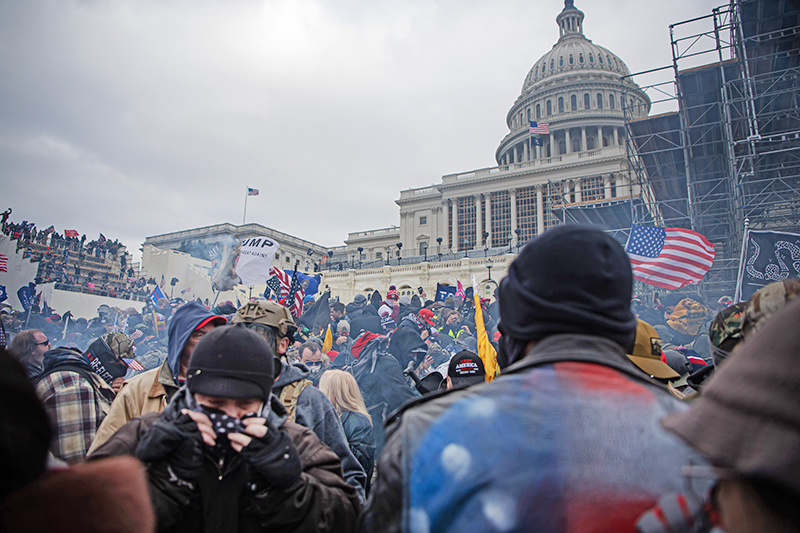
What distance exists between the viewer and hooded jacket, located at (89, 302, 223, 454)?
271 cm

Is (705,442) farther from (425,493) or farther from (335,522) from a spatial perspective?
(335,522)

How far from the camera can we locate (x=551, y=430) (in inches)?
44.5

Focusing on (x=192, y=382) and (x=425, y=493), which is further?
(x=192, y=382)

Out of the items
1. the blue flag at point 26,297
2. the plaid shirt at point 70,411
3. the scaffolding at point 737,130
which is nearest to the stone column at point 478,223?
the scaffolding at point 737,130

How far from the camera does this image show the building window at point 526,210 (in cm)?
5769

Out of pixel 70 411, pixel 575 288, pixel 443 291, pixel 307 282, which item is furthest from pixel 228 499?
pixel 443 291

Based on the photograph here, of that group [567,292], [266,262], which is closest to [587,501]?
[567,292]

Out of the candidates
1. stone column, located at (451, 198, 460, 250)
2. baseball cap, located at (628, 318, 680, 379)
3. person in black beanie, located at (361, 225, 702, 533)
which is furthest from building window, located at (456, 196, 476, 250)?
person in black beanie, located at (361, 225, 702, 533)

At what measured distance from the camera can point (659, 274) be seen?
10.2 meters

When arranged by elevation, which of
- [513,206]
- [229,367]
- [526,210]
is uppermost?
[513,206]

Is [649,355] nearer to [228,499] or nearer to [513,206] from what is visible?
[228,499]

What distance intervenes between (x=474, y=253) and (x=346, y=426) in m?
42.6

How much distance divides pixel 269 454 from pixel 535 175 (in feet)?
200

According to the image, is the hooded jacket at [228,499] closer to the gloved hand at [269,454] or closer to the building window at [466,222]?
the gloved hand at [269,454]
